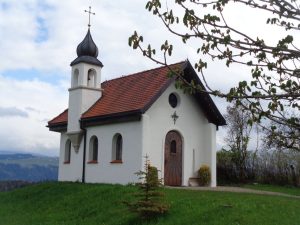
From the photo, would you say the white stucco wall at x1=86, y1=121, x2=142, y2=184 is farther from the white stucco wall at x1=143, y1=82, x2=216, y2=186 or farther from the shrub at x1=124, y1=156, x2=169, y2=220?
the shrub at x1=124, y1=156, x2=169, y2=220

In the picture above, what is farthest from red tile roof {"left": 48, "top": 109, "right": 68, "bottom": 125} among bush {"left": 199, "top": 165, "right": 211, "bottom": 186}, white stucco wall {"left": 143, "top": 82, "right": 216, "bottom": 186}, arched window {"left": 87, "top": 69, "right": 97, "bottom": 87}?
bush {"left": 199, "top": 165, "right": 211, "bottom": 186}

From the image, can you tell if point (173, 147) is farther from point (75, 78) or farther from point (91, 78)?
point (75, 78)

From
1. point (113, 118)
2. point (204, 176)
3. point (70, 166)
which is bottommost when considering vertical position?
point (204, 176)

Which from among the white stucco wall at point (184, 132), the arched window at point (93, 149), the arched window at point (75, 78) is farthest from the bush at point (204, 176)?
the arched window at point (75, 78)

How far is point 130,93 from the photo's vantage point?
21.6m

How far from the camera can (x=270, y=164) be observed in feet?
89.6

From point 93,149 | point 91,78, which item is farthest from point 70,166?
point 91,78

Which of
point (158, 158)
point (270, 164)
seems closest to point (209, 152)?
point (158, 158)

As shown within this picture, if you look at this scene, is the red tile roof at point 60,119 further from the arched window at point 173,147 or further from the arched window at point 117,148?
the arched window at point 173,147

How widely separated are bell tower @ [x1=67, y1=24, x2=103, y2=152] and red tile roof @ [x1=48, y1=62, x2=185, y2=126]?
1.43 ft

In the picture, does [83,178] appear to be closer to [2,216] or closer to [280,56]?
[2,216]

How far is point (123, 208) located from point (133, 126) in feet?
Answer: 18.5

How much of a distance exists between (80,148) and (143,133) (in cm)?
515

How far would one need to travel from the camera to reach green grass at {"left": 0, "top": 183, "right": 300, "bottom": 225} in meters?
11.9
